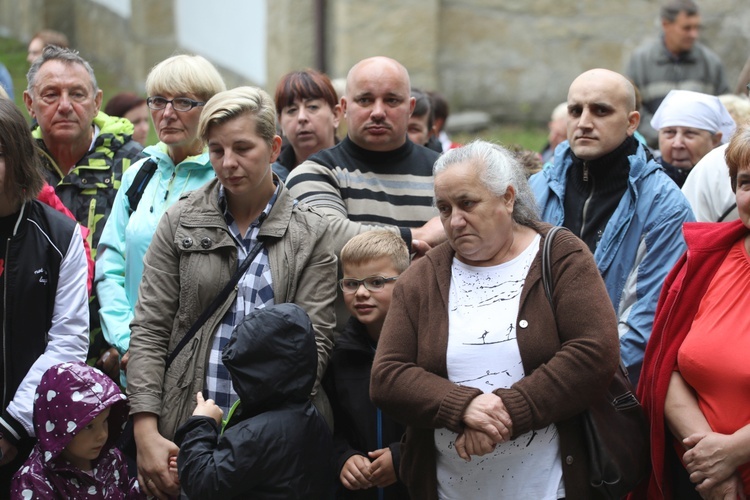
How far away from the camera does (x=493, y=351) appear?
3.60 meters

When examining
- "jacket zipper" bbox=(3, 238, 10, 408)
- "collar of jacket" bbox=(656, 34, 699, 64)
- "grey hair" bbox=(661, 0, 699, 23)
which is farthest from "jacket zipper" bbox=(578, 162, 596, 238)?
"collar of jacket" bbox=(656, 34, 699, 64)

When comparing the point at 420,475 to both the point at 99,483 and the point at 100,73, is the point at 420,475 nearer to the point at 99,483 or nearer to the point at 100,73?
the point at 99,483

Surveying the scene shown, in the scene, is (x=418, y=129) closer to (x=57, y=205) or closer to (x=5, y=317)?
(x=57, y=205)

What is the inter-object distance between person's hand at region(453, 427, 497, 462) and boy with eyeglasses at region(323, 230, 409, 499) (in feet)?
2.24

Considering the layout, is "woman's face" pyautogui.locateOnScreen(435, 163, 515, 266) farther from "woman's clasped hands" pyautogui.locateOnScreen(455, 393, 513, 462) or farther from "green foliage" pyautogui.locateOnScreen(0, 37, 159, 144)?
"green foliage" pyautogui.locateOnScreen(0, 37, 159, 144)

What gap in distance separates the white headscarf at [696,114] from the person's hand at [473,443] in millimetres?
2897

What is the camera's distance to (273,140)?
428 cm

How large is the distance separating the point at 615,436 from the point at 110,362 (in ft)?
7.12

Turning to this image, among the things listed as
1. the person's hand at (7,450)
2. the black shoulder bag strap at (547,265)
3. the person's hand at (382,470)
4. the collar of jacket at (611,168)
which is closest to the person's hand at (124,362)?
the person's hand at (7,450)

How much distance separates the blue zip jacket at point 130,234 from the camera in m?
→ 4.61

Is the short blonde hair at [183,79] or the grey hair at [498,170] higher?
the short blonde hair at [183,79]

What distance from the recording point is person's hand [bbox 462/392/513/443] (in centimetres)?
344

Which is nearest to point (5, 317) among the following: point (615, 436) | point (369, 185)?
point (369, 185)

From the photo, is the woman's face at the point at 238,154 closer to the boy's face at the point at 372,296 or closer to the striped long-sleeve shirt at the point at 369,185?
the striped long-sleeve shirt at the point at 369,185
